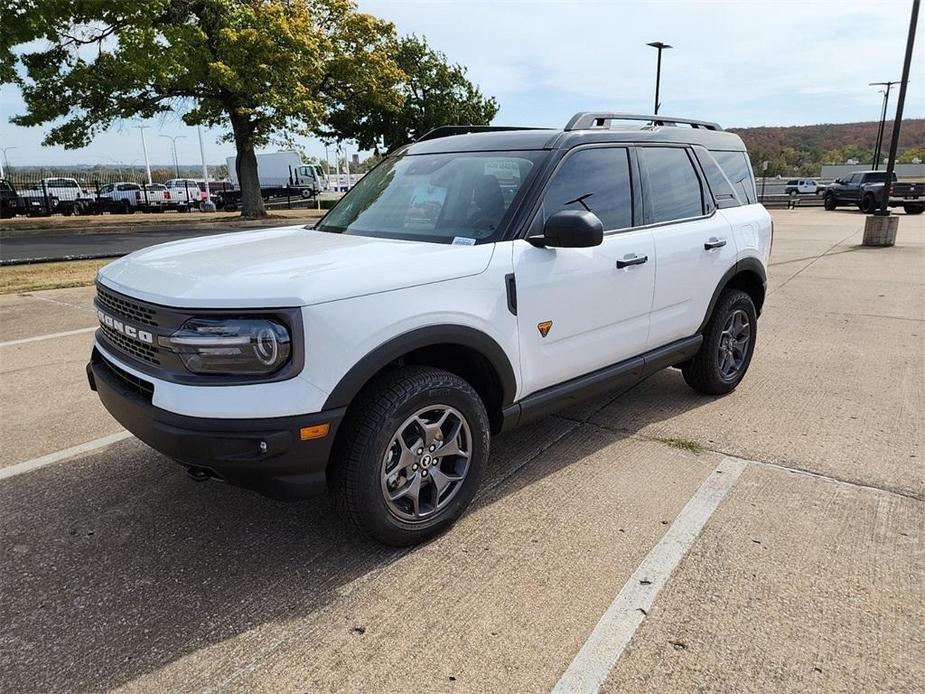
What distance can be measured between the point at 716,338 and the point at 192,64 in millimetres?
20255

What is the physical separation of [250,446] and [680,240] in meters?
2.83

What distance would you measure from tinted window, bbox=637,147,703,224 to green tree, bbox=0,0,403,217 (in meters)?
17.9

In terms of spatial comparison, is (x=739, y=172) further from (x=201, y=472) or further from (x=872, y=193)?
(x=872, y=193)

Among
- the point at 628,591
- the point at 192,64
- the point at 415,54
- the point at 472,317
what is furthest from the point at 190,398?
the point at 415,54

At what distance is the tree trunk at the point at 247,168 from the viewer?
24500 mm

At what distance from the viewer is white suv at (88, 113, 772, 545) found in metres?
2.34

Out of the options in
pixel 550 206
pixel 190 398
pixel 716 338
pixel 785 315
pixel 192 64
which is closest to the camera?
pixel 190 398

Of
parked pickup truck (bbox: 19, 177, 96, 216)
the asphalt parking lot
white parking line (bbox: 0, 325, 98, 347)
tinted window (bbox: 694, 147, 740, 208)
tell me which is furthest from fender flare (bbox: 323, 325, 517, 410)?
parked pickup truck (bbox: 19, 177, 96, 216)

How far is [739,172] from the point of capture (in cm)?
495

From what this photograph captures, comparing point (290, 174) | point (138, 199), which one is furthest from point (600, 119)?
point (290, 174)

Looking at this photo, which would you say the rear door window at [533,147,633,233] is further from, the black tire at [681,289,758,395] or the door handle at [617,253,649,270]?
the black tire at [681,289,758,395]

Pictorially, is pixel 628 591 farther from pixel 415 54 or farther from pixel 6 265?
pixel 415 54

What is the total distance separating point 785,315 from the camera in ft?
24.9

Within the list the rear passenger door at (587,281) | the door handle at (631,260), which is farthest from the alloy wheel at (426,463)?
the door handle at (631,260)
